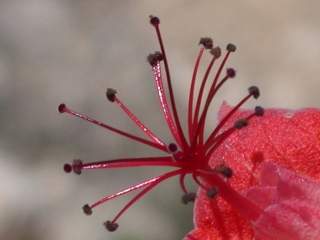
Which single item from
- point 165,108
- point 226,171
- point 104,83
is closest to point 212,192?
point 226,171

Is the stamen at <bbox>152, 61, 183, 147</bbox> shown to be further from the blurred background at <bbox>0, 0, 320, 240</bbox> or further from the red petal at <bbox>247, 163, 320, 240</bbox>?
the blurred background at <bbox>0, 0, 320, 240</bbox>

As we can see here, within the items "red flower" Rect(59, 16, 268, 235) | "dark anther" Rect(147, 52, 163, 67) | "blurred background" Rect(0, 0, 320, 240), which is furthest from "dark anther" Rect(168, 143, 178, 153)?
"blurred background" Rect(0, 0, 320, 240)

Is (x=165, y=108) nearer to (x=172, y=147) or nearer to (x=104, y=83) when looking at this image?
(x=172, y=147)

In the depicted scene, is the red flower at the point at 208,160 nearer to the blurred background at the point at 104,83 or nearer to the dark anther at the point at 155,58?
the dark anther at the point at 155,58

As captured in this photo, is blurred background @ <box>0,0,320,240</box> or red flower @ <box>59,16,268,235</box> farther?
blurred background @ <box>0,0,320,240</box>

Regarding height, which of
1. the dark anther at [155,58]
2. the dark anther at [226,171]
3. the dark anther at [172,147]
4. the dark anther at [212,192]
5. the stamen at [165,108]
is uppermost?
the dark anther at [155,58]

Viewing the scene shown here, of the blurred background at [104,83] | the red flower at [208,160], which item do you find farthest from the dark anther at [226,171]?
the blurred background at [104,83]
